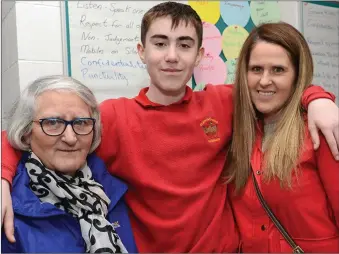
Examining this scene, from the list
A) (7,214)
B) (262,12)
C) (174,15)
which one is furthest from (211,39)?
(7,214)

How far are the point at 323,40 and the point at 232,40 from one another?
0.81m

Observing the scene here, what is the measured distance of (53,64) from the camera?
6.69 ft

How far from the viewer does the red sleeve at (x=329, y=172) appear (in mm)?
1423

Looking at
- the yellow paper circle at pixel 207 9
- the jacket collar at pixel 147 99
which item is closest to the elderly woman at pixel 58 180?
the jacket collar at pixel 147 99

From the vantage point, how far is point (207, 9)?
237 centimetres

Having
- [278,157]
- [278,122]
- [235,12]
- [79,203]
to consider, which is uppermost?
[235,12]

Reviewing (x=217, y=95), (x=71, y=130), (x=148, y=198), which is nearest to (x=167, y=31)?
(x=217, y=95)

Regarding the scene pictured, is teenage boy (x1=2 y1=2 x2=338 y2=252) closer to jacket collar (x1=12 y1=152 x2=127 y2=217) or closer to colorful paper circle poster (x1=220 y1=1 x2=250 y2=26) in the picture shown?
jacket collar (x1=12 y1=152 x2=127 y2=217)

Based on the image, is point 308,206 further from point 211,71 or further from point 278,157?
point 211,71

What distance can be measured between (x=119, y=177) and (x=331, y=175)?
0.79 meters

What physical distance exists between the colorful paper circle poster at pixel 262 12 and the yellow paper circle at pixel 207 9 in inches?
10.8

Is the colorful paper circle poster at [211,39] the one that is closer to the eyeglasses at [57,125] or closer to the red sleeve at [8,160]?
the eyeglasses at [57,125]

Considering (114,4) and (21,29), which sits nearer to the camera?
(21,29)

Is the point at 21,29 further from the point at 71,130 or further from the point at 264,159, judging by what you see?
the point at 264,159
